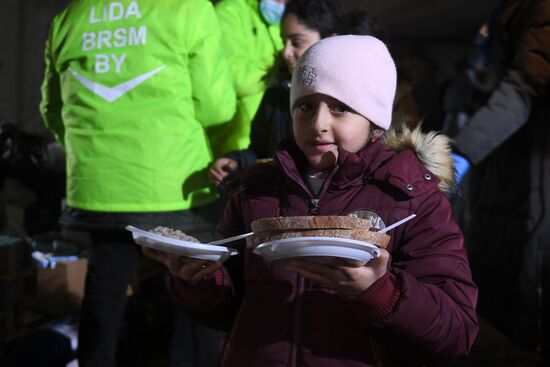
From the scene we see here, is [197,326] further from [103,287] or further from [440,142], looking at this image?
[440,142]

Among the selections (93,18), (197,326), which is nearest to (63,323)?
(197,326)

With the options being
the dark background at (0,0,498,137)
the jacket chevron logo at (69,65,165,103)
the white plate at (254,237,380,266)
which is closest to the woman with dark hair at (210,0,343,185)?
the jacket chevron logo at (69,65,165,103)

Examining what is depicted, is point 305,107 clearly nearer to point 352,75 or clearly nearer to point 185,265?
point 352,75

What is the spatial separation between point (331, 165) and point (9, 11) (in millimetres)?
2753

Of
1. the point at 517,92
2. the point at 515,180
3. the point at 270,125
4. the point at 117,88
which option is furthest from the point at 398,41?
the point at 117,88

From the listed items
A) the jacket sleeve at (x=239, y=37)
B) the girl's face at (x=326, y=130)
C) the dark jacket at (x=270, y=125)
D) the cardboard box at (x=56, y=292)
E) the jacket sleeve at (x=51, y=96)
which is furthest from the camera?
the cardboard box at (x=56, y=292)

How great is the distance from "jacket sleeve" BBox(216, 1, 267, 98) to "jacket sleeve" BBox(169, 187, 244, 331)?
1.13m

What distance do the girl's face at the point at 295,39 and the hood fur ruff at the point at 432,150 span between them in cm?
79

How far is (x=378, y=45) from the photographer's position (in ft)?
4.12

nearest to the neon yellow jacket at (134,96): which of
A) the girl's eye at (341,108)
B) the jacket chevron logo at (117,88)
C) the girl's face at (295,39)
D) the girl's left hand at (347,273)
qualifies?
the jacket chevron logo at (117,88)

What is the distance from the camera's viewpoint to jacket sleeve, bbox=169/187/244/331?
116 centimetres

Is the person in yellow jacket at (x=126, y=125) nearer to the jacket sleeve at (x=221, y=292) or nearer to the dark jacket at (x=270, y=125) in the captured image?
the dark jacket at (x=270, y=125)

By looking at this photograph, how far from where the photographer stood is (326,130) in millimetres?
1146

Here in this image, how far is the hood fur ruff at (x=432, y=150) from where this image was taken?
1.26 metres
